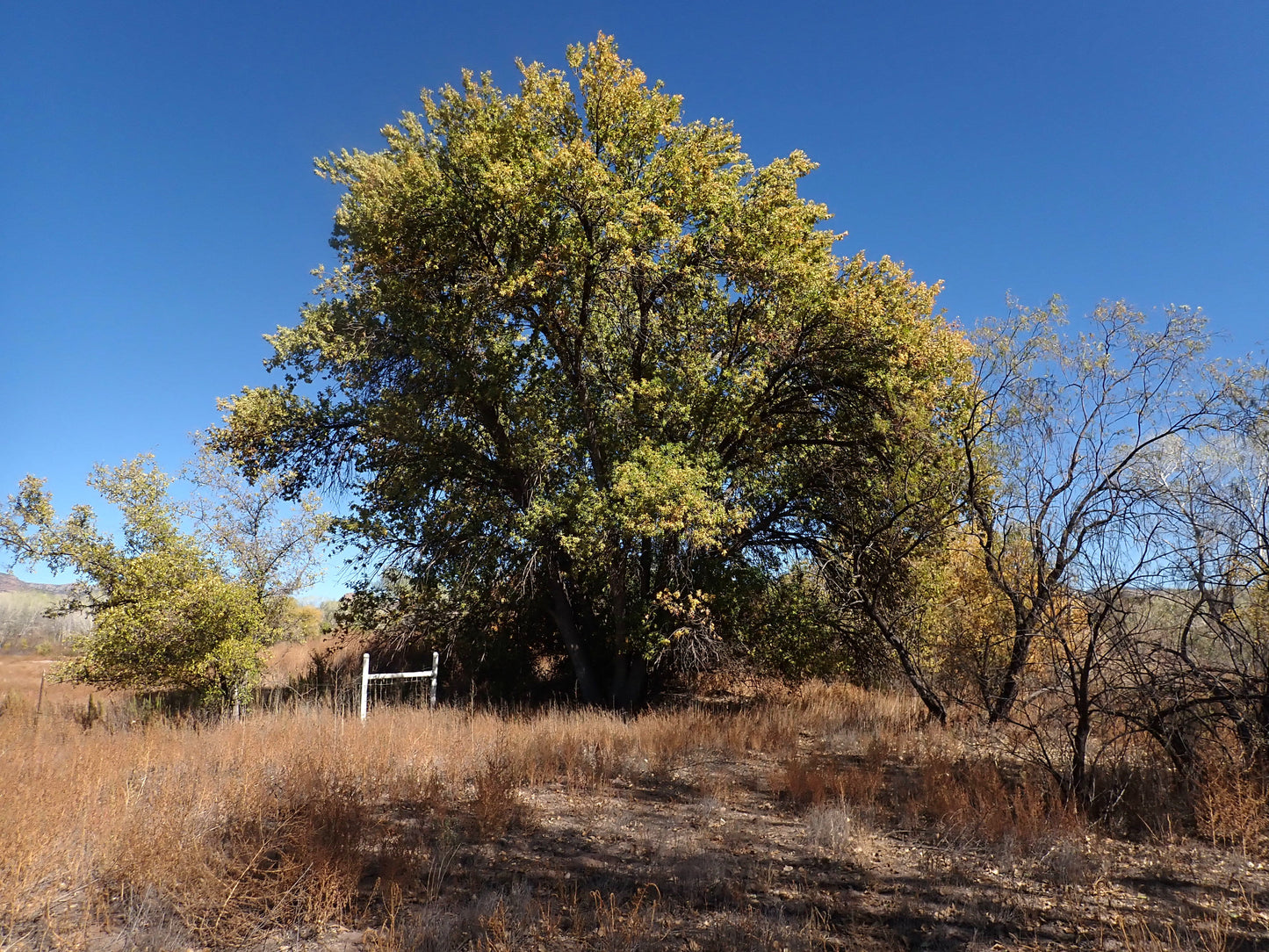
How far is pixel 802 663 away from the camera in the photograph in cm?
1298

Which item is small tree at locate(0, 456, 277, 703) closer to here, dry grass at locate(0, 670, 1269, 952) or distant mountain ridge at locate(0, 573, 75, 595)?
dry grass at locate(0, 670, 1269, 952)

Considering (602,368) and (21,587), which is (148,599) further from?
(21,587)

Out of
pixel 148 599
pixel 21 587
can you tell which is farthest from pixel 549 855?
pixel 21 587

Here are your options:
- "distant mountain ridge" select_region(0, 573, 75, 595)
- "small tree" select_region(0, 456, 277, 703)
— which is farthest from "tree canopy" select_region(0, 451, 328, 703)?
"distant mountain ridge" select_region(0, 573, 75, 595)

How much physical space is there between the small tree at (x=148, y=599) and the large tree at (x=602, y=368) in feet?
6.14

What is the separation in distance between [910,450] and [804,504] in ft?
9.20

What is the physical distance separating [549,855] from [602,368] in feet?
28.6

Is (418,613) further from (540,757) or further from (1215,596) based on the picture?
→ (1215,596)

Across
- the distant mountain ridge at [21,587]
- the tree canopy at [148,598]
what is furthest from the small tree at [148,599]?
the distant mountain ridge at [21,587]

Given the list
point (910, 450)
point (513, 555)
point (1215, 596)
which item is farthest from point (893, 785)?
point (513, 555)

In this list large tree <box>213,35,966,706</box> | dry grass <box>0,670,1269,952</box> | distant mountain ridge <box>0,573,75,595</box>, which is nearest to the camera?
dry grass <box>0,670,1269,952</box>

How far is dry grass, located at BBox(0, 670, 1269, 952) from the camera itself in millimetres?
4320

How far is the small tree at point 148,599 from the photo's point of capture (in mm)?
10945

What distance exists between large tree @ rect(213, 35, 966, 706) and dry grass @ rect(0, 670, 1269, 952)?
3700 millimetres
